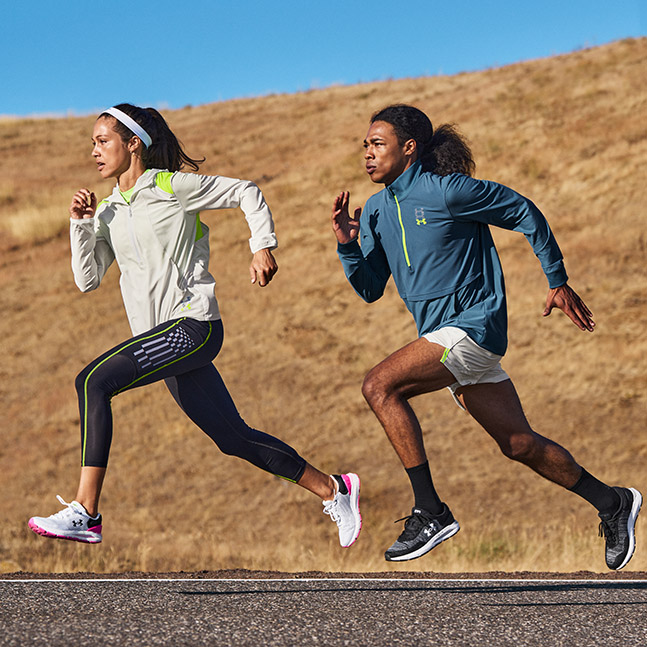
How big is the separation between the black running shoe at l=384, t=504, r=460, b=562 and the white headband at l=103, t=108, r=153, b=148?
2547 mm

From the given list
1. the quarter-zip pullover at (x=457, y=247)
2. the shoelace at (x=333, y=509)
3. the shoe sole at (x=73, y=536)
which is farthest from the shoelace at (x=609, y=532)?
the shoe sole at (x=73, y=536)

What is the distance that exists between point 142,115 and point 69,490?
10642 millimetres

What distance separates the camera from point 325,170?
25250 mm

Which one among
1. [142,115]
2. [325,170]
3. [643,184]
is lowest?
[142,115]

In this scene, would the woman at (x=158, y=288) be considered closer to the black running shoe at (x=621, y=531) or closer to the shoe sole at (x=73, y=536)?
the shoe sole at (x=73, y=536)

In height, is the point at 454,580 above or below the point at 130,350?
below

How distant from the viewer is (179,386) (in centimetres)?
542

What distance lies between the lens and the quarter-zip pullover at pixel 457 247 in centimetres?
507

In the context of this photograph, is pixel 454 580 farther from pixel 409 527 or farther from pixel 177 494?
pixel 177 494

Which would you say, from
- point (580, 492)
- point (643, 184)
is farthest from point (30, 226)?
point (580, 492)

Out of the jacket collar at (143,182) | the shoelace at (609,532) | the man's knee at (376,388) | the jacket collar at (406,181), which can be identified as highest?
the jacket collar at (143,182)

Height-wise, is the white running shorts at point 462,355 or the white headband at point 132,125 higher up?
the white headband at point 132,125

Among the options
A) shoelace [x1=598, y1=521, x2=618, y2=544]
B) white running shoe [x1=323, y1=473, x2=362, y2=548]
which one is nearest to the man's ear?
white running shoe [x1=323, y1=473, x2=362, y2=548]

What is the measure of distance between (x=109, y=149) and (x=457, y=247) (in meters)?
2.02
